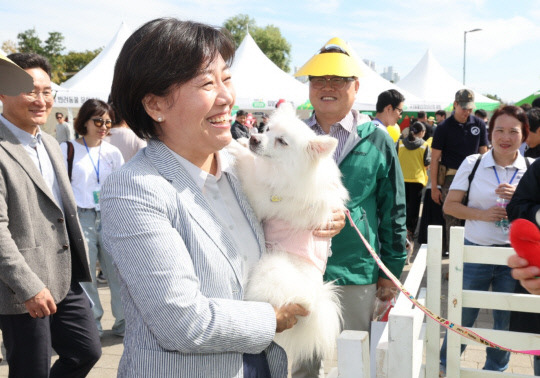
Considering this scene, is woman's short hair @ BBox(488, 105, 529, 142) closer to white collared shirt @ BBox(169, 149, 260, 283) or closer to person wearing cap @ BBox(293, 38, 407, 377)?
person wearing cap @ BBox(293, 38, 407, 377)

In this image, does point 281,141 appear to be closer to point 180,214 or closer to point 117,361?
point 180,214

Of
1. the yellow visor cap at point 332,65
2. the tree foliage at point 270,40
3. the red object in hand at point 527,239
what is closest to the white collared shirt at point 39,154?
the yellow visor cap at point 332,65

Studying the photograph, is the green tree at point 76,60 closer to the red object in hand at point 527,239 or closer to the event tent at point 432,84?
the event tent at point 432,84

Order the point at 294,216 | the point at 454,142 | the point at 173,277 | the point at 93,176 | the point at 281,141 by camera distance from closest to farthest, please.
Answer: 1. the point at 173,277
2. the point at 294,216
3. the point at 281,141
4. the point at 93,176
5. the point at 454,142

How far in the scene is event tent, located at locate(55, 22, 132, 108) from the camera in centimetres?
1438

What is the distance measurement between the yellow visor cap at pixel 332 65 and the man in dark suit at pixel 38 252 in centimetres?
169

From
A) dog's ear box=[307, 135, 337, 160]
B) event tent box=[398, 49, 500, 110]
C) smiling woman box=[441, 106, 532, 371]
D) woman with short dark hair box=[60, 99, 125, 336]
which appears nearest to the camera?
dog's ear box=[307, 135, 337, 160]

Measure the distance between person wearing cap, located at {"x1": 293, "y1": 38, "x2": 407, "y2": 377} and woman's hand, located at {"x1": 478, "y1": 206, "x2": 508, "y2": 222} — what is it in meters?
1.26

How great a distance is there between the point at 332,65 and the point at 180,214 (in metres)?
1.90

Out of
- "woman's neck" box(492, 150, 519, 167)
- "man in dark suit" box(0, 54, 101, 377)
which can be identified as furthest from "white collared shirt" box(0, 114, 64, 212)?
"woman's neck" box(492, 150, 519, 167)

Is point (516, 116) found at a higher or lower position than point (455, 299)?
higher


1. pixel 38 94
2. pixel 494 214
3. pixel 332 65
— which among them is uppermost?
pixel 332 65

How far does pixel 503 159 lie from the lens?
4047mm

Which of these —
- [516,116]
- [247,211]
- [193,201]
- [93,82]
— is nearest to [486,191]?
[516,116]
